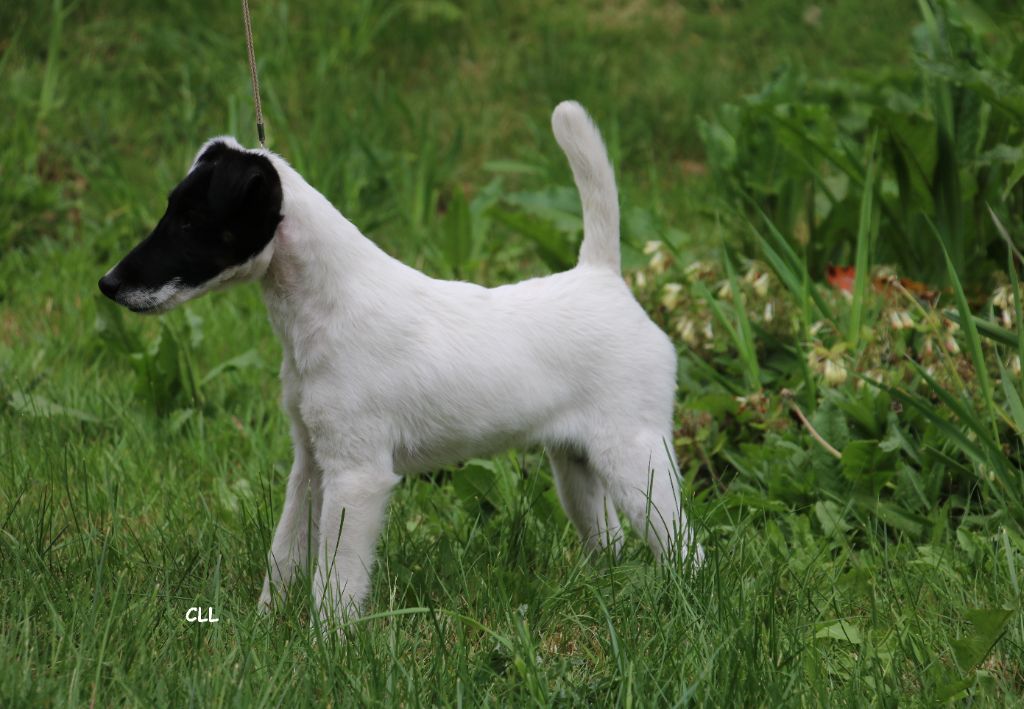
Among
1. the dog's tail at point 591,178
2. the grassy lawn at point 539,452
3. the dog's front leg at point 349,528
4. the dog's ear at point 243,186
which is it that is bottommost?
the grassy lawn at point 539,452

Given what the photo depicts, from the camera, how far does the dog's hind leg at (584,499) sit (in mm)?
3254

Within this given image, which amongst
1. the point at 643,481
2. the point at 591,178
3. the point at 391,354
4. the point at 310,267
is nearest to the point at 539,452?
the point at 643,481

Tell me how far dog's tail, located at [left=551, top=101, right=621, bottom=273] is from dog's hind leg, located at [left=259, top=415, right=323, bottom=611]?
0.90 meters

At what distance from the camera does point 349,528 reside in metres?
2.70

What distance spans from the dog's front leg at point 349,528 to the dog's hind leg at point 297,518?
179 millimetres

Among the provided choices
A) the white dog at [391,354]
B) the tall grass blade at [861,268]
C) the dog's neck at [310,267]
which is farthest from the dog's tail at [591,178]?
the tall grass blade at [861,268]

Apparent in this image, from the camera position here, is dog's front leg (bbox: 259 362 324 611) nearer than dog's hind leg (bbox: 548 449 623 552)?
Yes

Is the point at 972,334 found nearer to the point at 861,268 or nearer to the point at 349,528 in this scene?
the point at 861,268

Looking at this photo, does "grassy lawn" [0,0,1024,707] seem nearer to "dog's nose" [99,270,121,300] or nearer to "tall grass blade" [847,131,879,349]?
"tall grass blade" [847,131,879,349]

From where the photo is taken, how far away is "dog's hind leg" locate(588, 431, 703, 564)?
299 cm

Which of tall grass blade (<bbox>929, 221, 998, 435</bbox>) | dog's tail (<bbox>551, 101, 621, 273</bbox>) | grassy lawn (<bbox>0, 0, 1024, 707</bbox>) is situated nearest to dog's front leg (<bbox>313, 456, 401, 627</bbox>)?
grassy lawn (<bbox>0, 0, 1024, 707</bbox>)

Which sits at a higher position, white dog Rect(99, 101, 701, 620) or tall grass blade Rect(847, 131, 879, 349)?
white dog Rect(99, 101, 701, 620)

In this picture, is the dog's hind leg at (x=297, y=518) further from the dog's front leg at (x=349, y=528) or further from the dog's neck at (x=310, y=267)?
the dog's neck at (x=310, y=267)

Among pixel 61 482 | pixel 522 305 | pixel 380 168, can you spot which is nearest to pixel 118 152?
pixel 380 168
